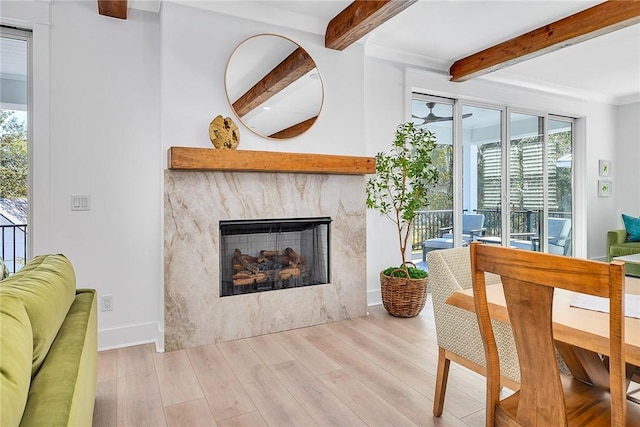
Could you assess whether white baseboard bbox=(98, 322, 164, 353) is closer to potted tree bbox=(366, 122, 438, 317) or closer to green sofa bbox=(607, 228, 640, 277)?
potted tree bbox=(366, 122, 438, 317)

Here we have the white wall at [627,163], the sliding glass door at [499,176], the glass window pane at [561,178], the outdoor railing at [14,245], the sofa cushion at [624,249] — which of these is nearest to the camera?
the outdoor railing at [14,245]

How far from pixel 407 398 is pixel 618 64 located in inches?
181

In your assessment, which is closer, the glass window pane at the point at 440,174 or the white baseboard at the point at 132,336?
the white baseboard at the point at 132,336

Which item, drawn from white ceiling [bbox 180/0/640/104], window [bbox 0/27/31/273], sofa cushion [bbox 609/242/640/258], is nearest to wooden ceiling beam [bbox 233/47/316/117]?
white ceiling [bbox 180/0/640/104]

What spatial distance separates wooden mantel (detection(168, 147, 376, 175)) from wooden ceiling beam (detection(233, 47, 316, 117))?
0.43 meters

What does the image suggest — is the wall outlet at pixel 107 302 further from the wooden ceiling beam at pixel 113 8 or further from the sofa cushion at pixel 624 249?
the sofa cushion at pixel 624 249

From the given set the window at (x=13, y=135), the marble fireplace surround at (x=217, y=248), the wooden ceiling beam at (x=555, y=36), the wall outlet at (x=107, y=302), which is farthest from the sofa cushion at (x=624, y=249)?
the window at (x=13, y=135)

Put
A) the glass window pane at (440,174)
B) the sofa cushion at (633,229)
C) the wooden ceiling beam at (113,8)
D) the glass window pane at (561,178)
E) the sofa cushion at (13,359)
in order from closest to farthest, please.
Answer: the sofa cushion at (13,359) < the wooden ceiling beam at (113,8) < the glass window pane at (440,174) < the sofa cushion at (633,229) < the glass window pane at (561,178)

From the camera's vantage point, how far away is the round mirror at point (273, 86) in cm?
305

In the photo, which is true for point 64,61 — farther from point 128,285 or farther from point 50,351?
point 50,351

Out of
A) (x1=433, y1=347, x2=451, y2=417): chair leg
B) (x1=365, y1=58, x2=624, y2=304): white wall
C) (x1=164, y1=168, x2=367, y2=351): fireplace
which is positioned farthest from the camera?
(x1=365, y1=58, x2=624, y2=304): white wall

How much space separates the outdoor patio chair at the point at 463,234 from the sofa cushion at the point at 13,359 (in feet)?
13.0

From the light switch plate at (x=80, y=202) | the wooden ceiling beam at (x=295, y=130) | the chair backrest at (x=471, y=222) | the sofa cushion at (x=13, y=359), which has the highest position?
the wooden ceiling beam at (x=295, y=130)

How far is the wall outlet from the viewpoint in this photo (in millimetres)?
2820
